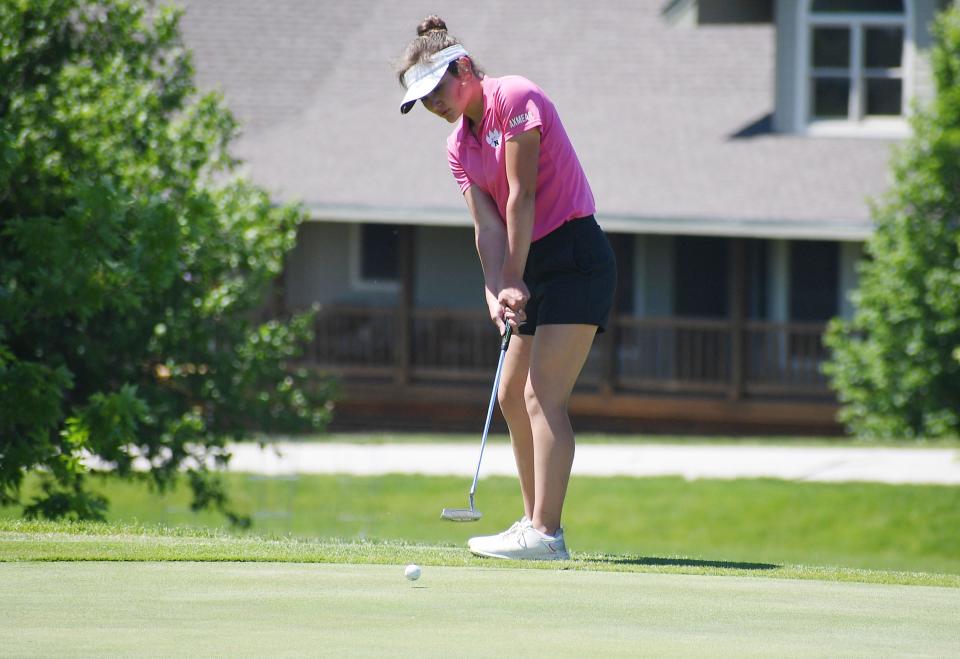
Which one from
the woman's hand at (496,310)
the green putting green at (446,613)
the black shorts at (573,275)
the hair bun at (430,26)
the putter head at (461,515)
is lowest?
the green putting green at (446,613)

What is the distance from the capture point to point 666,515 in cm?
1431

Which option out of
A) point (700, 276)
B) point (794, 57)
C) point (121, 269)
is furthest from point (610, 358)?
point (121, 269)

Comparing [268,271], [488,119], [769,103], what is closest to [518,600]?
[488,119]

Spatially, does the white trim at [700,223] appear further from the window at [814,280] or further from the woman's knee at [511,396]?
the woman's knee at [511,396]

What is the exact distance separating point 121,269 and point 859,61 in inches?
528

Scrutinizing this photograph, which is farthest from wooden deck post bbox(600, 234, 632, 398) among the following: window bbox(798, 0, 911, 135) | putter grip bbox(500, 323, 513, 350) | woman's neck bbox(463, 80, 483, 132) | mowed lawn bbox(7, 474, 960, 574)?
woman's neck bbox(463, 80, 483, 132)

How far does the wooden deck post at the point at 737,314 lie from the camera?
2014 cm

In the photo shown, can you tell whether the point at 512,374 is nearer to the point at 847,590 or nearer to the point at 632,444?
the point at 847,590

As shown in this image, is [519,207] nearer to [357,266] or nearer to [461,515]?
[461,515]

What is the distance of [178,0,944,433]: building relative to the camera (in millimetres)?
20219

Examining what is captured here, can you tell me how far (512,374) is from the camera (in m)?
6.31

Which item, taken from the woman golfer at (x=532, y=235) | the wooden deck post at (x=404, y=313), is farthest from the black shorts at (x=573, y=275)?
the wooden deck post at (x=404, y=313)

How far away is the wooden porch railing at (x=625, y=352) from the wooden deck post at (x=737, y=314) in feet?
0.08

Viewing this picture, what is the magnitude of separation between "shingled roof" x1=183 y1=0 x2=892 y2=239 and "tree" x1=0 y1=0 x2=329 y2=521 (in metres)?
6.43
